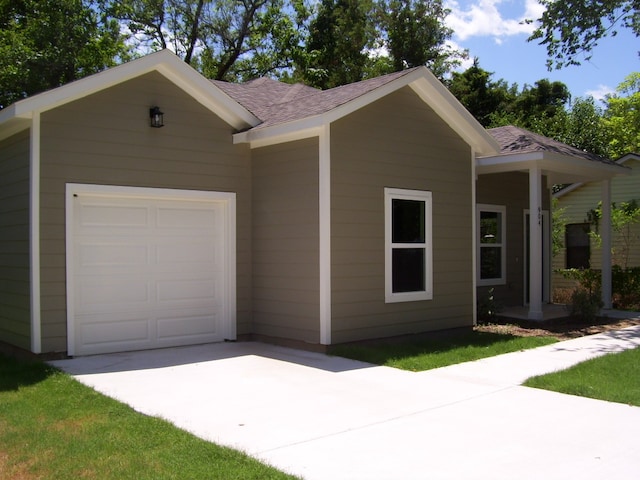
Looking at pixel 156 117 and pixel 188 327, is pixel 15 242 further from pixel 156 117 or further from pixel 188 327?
pixel 188 327

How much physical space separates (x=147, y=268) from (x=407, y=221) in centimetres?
394

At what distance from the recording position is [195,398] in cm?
617

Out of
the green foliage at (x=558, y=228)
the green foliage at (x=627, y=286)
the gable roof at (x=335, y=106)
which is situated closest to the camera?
the gable roof at (x=335, y=106)

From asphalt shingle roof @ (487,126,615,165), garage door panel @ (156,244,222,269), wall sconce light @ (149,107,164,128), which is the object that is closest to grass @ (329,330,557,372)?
garage door panel @ (156,244,222,269)

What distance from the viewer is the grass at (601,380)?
20.3 ft

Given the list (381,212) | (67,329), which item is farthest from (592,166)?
(67,329)

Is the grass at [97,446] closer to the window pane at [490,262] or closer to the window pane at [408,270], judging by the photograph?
the window pane at [408,270]

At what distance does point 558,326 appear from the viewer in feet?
37.1

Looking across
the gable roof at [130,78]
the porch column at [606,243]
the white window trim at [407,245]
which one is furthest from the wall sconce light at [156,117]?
the porch column at [606,243]

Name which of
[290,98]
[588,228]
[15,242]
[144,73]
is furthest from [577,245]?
[15,242]

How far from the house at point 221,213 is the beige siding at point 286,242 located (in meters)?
0.03

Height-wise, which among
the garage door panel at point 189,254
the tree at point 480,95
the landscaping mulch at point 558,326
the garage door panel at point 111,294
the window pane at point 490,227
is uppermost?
the tree at point 480,95

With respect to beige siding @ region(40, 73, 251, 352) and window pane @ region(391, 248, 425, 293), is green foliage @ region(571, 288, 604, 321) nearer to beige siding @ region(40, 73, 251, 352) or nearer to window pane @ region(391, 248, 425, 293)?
window pane @ region(391, 248, 425, 293)

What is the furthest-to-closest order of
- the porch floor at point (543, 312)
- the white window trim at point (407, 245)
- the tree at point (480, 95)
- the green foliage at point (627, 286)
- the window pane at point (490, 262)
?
the tree at point (480, 95) < the green foliage at point (627, 286) < the window pane at point (490, 262) < the porch floor at point (543, 312) < the white window trim at point (407, 245)
